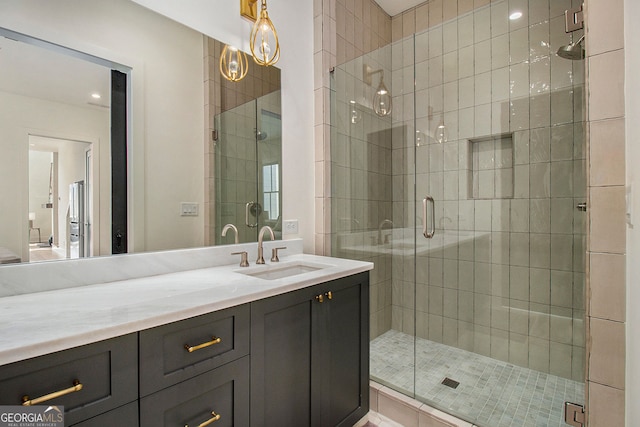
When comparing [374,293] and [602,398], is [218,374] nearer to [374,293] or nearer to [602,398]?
[602,398]

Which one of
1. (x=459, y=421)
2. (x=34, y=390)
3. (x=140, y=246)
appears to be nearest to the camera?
(x=34, y=390)

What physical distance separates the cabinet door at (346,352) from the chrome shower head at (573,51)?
1664 millimetres

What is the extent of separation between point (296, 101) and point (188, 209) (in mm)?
1107

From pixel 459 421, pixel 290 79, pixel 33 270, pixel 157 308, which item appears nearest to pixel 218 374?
pixel 157 308

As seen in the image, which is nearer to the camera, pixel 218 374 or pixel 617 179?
pixel 218 374

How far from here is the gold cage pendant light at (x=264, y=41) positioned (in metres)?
1.73

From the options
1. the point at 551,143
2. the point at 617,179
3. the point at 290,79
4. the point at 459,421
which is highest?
the point at 290,79

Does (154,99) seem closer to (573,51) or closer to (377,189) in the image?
(377,189)

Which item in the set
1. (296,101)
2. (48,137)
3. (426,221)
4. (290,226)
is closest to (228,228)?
(290,226)

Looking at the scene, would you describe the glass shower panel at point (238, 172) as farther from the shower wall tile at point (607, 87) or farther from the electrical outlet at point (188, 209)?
the shower wall tile at point (607, 87)

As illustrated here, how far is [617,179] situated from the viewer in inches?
46.9

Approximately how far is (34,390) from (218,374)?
0.46m

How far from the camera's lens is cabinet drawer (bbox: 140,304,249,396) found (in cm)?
84

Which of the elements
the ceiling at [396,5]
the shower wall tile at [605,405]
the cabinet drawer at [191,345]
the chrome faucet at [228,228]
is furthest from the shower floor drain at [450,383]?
the ceiling at [396,5]
